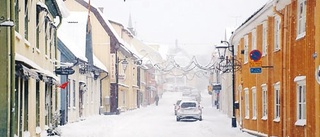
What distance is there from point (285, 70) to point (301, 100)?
1.77 metres

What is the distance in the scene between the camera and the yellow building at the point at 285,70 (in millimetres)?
17078

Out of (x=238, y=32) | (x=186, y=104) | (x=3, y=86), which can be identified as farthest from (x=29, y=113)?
(x=186, y=104)

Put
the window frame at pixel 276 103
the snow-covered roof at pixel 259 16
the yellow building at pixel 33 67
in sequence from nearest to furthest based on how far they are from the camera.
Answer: the yellow building at pixel 33 67, the snow-covered roof at pixel 259 16, the window frame at pixel 276 103

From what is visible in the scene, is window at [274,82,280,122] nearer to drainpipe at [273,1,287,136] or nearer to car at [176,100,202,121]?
drainpipe at [273,1,287,136]

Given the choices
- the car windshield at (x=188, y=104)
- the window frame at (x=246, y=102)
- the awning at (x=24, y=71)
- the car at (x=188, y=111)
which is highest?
the awning at (x=24, y=71)

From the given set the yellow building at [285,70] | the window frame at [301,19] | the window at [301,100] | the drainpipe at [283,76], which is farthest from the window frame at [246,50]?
the window at [301,100]

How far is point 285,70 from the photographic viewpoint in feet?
66.1

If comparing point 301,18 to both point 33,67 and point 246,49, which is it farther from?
point 246,49

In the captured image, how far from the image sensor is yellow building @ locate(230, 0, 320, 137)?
17.1m

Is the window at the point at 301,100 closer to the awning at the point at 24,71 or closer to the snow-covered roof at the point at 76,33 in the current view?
the awning at the point at 24,71

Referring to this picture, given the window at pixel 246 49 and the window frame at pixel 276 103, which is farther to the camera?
the window at pixel 246 49

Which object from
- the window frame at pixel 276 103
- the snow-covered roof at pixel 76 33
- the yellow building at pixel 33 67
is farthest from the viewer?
the snow-covered roof at pixel 76 33

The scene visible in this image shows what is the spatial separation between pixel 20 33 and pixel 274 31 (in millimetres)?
9603

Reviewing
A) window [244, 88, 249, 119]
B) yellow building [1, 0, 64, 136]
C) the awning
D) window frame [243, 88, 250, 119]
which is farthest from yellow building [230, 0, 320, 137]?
yellow building [1, 0, 64, 136]
